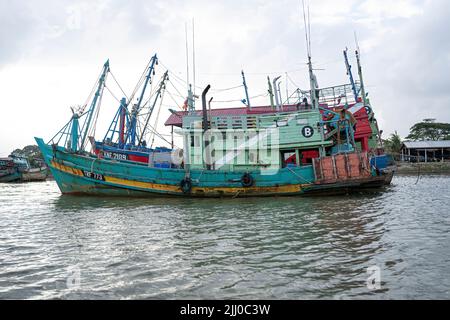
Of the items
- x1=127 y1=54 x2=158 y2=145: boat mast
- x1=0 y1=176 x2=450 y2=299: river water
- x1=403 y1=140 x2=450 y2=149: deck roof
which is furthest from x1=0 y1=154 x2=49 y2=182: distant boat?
x1=403 y1=140 x2=450 y2=149: deck roof

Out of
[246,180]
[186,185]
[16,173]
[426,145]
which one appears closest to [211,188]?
[186,185]

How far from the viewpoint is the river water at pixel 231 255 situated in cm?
454

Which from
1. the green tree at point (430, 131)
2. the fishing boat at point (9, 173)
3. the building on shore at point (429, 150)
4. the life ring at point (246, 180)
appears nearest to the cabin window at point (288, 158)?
the life ring at point (246, 180)

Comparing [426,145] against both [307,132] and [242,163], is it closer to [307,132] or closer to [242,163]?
[307,132]

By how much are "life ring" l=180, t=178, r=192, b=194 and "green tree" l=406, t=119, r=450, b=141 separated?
1901 inches

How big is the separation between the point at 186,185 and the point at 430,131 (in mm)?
49461

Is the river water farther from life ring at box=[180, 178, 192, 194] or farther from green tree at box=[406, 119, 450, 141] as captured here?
green tree at box=[406, 119, 450, 141]

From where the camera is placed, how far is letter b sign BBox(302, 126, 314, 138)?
16250 millimetres

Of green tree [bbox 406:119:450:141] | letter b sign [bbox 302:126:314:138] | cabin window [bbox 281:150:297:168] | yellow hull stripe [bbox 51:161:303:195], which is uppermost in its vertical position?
green tree [bbox 406:119:450:141]

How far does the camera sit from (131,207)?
13203mm

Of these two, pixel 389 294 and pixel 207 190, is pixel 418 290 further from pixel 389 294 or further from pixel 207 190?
pixel 207 190

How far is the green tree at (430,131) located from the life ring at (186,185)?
4828 centimetres

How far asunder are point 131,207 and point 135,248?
22.1 feet
